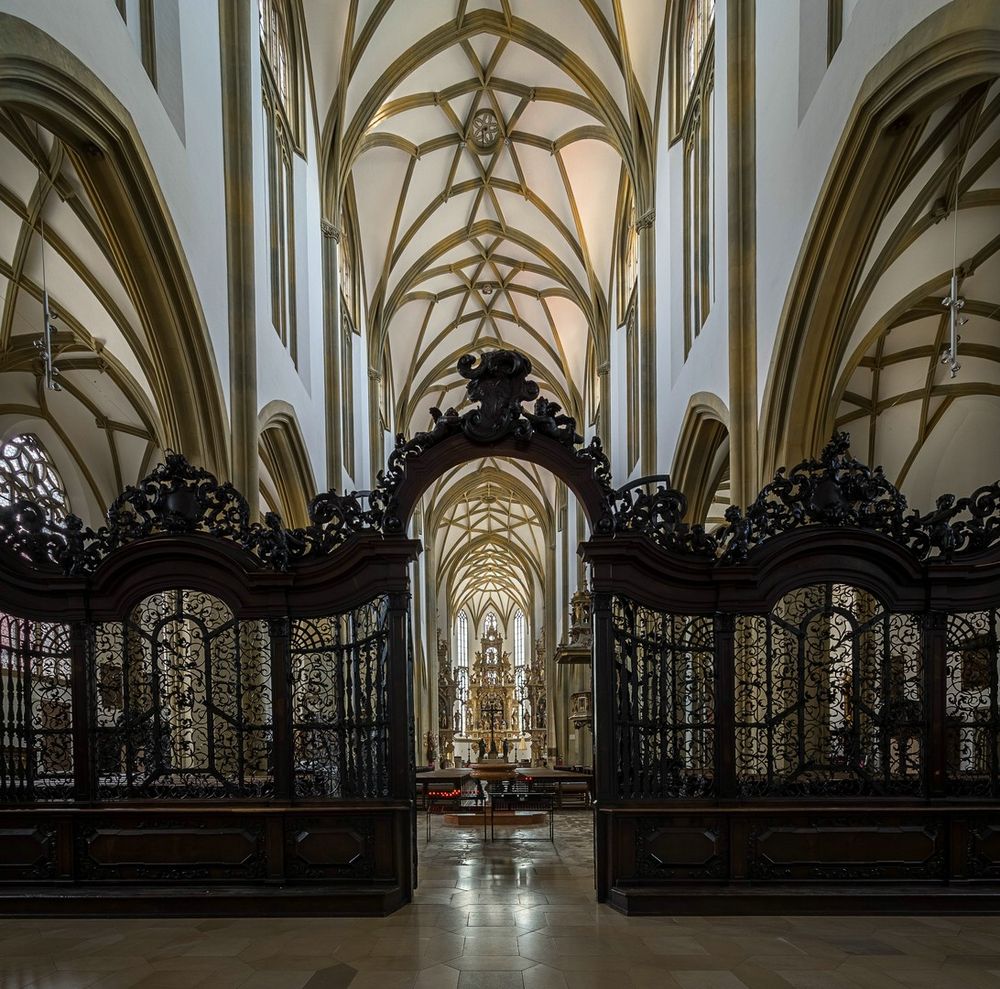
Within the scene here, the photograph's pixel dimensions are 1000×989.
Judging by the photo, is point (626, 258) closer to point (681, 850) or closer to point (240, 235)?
point (240, 235)

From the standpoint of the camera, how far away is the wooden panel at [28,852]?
263 inches

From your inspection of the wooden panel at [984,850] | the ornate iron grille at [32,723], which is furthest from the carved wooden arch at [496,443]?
the wooden panel at [984,850]

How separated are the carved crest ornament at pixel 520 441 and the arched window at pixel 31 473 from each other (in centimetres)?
1027

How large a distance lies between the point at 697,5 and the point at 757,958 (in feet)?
39.4

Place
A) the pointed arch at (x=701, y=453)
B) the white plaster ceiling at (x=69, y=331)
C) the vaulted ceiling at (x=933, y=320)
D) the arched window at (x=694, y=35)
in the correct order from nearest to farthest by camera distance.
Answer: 1. the vaulted ceiling at (x=933, y=320)
2. the white plaster ceiling at (x=69, y=331)
3. the pointed arch at (x=701, y=453)
4. the arched window at (x=694, y=35)

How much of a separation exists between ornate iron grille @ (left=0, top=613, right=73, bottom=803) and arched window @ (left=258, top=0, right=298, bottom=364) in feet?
21.2

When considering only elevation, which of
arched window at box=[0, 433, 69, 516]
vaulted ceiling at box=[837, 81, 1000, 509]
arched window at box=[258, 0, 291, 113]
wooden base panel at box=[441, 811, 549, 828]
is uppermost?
arched window at box=[258, 0, 291, 113]

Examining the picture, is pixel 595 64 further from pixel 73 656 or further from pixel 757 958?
pixel 757 958

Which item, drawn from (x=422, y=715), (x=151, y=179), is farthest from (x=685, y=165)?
(x=422, y=715)

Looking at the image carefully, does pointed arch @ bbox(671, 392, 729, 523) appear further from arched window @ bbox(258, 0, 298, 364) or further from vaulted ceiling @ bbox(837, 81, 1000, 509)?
arched window @ bbox(258, 0, 298, 364)

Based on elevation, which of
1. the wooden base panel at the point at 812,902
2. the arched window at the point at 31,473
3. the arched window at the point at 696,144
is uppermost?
the arched window at the point at 696,144

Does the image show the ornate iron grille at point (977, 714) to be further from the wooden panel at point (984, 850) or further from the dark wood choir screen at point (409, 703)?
the wooden panel at point (984, 850)

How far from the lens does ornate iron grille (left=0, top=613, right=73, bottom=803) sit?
678 cm

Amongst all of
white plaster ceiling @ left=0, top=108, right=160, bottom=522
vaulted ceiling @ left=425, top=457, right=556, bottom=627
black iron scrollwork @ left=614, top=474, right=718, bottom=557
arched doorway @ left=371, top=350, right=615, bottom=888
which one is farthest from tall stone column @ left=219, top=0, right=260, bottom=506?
vaulted ceiling @ left=425, top=457, right=556, bottom=627
